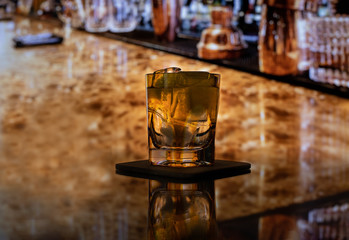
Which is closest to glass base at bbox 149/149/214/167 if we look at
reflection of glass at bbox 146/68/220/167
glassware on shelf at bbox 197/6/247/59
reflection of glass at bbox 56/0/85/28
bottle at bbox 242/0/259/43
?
reflection of glass at bbox 146/68/220/167

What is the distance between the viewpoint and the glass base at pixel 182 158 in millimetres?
501

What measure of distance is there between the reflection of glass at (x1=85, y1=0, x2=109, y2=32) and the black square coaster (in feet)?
6.21

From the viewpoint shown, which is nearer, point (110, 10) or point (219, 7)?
point (219, 7)

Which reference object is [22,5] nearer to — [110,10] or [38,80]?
[110,10]

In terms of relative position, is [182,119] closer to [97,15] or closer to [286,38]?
[286,38]

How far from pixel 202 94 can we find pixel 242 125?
31cm

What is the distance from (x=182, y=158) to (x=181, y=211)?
0.14 m

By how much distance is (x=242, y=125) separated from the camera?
2.65 feet

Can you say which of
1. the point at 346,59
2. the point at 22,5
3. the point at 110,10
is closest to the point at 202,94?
the point at 346,59

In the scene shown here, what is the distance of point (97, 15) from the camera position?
238 cm

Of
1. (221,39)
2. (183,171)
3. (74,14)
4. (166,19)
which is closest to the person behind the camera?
(183,171)

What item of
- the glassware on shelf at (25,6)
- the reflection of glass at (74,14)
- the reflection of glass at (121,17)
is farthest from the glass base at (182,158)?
the glassware on shelf at (25,6)

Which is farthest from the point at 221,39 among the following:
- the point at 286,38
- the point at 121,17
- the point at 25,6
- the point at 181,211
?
the point at 25,6

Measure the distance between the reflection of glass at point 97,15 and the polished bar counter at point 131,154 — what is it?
94 cm
